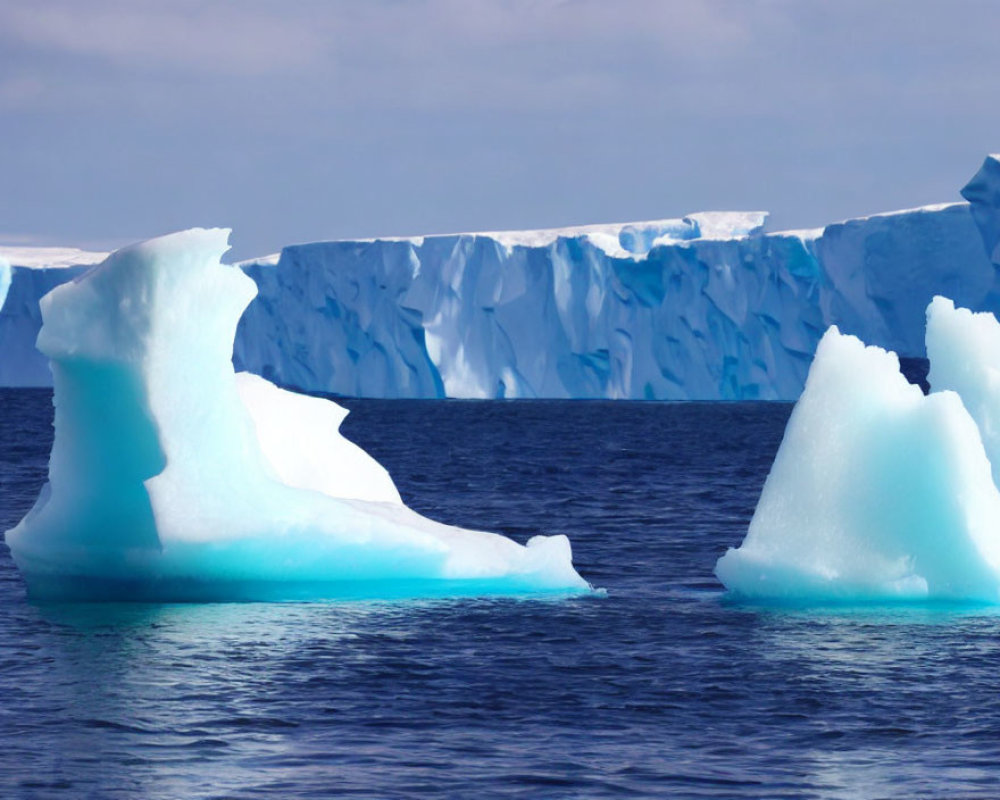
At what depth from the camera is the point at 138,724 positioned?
9.84 metres

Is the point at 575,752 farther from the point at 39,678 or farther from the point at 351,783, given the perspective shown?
the point at 39,678

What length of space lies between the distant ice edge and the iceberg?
113 inches

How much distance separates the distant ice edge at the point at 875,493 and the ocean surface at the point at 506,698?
38 centimetres

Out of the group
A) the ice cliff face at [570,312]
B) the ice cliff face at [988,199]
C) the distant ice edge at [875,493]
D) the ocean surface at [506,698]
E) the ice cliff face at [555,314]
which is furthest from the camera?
the ice cliff face at [555,314]

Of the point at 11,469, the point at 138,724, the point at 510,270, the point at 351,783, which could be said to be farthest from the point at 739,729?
the point at 510,270

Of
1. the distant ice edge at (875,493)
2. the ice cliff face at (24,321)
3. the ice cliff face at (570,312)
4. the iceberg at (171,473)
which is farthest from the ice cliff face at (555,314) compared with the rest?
the iceberg at (171,473)

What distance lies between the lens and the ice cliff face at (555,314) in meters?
59.8

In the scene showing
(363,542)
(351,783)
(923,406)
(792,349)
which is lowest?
(351,783)

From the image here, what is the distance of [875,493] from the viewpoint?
45.7 feet

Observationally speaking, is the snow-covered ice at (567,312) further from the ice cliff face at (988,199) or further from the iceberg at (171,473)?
the iceberg at (171,473)

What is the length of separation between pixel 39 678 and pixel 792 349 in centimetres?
5014

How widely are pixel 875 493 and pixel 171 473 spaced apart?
565cm

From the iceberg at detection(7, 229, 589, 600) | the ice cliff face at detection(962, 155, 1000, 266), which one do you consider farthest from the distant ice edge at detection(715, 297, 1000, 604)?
the ice cliff face at detection(962, 155, 1000, 266)

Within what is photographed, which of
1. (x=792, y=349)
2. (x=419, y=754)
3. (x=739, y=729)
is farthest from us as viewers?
(x=792, y=349)
